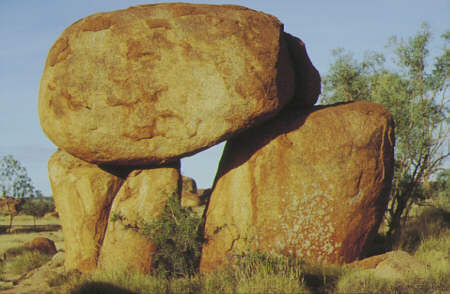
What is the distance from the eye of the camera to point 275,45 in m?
7.90

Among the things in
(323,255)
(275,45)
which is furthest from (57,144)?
(323,255)

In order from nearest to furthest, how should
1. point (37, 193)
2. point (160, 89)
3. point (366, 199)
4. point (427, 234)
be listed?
point (160, 89) → point (366, 199) → point (427, 234) → point (37, 193)

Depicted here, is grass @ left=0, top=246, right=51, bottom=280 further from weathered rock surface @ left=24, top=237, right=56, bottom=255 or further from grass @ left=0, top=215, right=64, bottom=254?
grass @ left=0, top=215, right=64, bottom=254

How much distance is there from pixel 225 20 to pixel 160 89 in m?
1.60

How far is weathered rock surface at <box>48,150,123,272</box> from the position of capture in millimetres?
8695

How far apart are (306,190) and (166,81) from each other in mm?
3032

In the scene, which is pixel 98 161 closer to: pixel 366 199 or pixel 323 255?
pixel 323 255

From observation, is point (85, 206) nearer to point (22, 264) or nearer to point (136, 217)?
point (136, 217)

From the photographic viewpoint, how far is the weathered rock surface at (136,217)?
26.6 feet

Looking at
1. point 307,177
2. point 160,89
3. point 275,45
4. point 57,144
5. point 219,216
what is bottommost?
point 219,216

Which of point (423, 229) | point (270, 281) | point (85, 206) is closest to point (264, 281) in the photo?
point (270, 281)

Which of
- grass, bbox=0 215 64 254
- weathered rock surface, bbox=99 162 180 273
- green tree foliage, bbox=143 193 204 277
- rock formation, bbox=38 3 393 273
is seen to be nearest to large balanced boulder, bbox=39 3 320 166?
rock formation, bbox=38 3 393 273

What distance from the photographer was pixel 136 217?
322 inches

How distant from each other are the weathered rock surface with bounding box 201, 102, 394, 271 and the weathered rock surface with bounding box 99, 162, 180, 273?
101 centimetres
